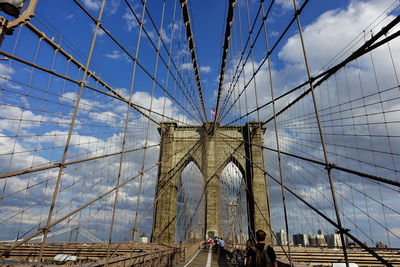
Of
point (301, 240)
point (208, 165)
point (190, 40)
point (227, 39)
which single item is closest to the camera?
point (227, 39)

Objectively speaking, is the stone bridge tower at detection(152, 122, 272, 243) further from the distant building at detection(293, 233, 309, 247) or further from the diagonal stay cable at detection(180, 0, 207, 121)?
the distant building at detection(293, 233, 309, 247)

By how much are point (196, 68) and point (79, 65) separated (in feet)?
38.6

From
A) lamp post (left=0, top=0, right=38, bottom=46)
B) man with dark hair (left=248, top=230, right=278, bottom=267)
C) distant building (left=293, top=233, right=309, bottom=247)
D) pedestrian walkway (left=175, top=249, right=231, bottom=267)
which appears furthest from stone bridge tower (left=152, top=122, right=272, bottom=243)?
distant building (left=293, top=233, right=309, bottom=247)

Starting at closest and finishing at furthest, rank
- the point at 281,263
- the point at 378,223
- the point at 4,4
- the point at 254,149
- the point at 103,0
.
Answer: the point at 4,4 < the point at 103,0 < the point at 281,263 < the point at 378,223 < the point at 254,149

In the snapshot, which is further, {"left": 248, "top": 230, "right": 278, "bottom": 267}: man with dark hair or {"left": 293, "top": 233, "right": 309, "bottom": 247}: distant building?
{"left": 293, "top": 233, "right": 309, "bottom": 247}: distant building

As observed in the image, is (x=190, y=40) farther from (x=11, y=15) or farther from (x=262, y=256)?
(x=262, y=256)

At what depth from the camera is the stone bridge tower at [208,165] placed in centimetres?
1650

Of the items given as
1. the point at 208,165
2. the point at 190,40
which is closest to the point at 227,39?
the point at 190,40

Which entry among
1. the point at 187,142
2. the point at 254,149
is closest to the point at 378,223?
the point at 254,149

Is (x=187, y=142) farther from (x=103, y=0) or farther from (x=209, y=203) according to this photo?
(x=103, y=0)

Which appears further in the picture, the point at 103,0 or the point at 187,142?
the point at 187,142

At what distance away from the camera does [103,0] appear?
12.3 ft

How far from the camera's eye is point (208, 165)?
19.0 meters

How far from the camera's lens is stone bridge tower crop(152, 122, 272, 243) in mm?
16500
